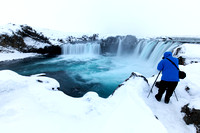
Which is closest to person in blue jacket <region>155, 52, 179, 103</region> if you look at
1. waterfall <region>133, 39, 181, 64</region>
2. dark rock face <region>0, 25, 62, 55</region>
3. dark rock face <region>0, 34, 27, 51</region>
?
waterfall <region>133, 39, 181, 64</region>

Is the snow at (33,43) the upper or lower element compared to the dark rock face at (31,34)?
lower

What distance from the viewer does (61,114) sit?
7.76ft

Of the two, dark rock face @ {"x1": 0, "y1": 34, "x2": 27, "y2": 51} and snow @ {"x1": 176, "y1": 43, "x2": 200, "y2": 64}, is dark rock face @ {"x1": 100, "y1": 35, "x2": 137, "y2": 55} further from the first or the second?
dark rock face @ {"x1": 0, "y1": 34, "x2": 27, "y2": 51}

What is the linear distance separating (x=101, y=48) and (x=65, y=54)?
34.8 feet

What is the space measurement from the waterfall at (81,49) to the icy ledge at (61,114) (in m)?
23.3

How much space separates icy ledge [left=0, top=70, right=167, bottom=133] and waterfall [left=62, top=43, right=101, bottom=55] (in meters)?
23.3

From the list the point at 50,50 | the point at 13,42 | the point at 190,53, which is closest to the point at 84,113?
the point at 190,53

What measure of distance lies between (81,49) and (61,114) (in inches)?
985

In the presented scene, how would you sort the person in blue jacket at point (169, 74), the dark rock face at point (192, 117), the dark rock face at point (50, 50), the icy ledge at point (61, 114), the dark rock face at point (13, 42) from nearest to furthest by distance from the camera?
the icy ledge at point (61, 114) → the dark rock face at point (192, 117) → the person in blue jacket at point (169, 74) → the dark rock face at point (13, 42) → the dark rock face at point (50, 50)

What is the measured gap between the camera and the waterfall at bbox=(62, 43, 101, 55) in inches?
1010

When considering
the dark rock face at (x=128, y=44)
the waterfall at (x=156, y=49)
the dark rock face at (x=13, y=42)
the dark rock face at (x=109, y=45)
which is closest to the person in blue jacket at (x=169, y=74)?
the waterfall at (x=156, y=49)

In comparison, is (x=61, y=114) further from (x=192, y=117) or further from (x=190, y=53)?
(x=190, y=53)

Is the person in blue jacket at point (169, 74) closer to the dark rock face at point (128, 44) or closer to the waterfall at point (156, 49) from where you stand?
the waterfall at point (156, 49)

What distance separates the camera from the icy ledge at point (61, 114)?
73.2 inches
